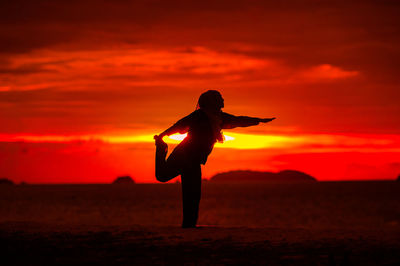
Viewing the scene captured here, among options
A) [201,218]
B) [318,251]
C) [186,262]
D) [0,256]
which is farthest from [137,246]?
[201,218]

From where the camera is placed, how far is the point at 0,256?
11117 millimetres

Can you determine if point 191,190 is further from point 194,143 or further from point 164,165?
point 194,143

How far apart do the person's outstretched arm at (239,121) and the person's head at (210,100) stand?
36cm

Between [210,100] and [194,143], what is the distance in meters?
1.05

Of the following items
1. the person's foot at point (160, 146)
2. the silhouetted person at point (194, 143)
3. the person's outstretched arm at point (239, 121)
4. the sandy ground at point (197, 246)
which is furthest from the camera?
the person's foot at point (160, 146)

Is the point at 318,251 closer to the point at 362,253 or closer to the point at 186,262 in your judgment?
the point at 362,253

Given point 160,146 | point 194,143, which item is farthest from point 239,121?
point 160,146

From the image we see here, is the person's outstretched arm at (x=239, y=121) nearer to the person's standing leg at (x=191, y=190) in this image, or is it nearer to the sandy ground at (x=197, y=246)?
the person's standing leg at (x=191, y=190)

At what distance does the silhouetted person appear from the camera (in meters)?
13.8

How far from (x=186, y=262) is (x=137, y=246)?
1.81 meters

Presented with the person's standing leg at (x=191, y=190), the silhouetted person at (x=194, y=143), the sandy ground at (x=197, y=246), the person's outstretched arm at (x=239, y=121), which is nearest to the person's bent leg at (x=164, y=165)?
the silhouetted person at (x=194, y=143)

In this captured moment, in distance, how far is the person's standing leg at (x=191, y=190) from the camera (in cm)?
1400

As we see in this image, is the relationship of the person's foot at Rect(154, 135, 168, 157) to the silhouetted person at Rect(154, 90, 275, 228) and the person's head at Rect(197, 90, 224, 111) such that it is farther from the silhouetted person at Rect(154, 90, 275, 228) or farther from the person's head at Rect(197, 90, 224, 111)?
the person's head at Rect(197, 90, 224, 111)

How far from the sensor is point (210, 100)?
13.8 meters
